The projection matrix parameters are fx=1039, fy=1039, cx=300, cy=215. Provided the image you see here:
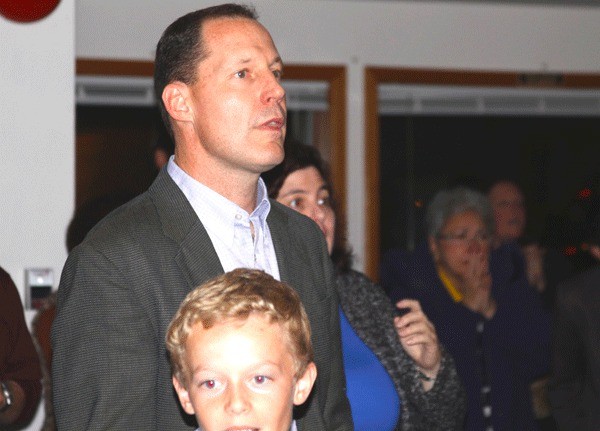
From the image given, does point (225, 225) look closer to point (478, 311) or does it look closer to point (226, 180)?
point (226, 180)

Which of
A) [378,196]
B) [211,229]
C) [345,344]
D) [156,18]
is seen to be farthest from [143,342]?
[378,196]

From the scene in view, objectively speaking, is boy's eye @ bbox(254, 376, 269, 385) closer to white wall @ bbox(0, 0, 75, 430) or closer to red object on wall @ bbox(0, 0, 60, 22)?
white wall @ bbox(0, 0, 75, 430)

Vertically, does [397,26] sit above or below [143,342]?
above

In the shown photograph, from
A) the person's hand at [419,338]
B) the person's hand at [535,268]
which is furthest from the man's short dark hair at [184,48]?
the person's hand at [535,268]

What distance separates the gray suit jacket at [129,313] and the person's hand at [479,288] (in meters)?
1.79

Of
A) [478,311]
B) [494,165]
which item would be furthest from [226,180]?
[494,165]

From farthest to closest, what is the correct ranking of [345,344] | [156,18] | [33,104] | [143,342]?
[156,18] → [33,104] → [345,344] → [143,342]

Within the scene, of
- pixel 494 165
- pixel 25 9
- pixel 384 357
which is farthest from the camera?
pixel 494 165

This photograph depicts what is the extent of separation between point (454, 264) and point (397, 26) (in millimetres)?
2459

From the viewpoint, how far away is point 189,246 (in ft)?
5.90

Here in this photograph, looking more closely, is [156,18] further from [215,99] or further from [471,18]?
[215,99]

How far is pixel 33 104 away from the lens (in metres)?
4.07

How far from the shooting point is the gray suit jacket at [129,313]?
1658 millimetres

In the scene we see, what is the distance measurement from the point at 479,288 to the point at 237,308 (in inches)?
83.6
